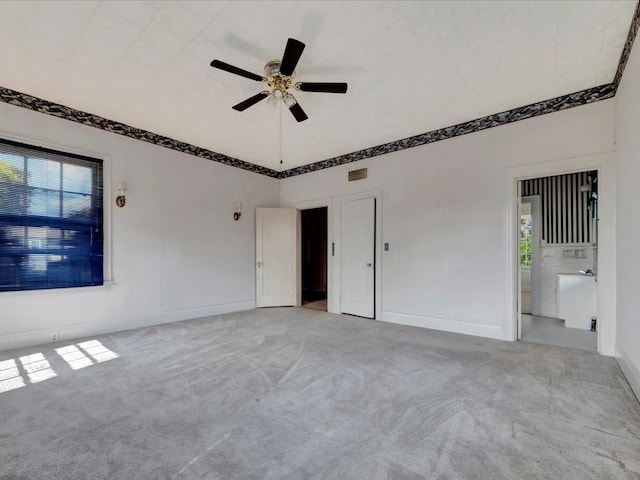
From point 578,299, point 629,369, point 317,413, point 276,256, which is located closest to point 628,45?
point 629,369

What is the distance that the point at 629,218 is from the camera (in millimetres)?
2479

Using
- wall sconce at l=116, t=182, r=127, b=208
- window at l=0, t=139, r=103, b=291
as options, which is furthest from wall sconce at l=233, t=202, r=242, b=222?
window at l=0, t=139, r=103, b=291

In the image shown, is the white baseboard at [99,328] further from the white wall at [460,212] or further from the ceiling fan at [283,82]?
the ceiling fan at [283,82]

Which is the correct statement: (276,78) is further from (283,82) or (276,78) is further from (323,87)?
(323,87)

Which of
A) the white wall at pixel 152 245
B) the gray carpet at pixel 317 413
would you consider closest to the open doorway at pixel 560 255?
the gray carpet at pixel 317 413

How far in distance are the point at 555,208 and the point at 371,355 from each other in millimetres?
4333

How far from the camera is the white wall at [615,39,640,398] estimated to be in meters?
2.27

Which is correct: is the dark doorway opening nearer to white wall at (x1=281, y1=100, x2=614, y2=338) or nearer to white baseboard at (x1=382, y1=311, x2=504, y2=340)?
white wall at (x1=281, y1=100, x2=614, y2=338)

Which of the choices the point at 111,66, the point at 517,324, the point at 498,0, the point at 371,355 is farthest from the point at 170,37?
the point at 517,324

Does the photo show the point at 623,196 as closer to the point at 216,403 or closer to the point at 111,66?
the point at 216,403

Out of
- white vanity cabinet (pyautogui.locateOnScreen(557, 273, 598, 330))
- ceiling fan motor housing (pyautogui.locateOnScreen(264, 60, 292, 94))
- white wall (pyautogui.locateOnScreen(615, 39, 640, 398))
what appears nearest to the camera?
Answer: white wall (pyautogui.locateOnScreen(615, 39, 640, 398))

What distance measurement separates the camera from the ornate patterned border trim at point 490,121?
3193 millimetres

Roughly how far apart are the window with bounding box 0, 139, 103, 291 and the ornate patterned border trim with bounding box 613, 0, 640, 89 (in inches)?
224

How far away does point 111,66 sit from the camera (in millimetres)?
2807
